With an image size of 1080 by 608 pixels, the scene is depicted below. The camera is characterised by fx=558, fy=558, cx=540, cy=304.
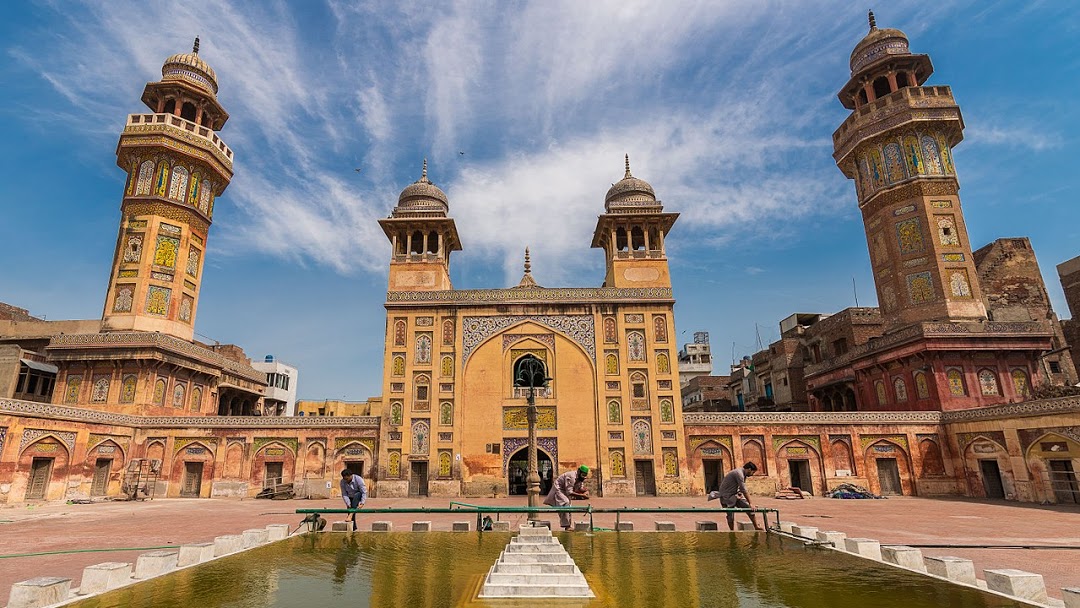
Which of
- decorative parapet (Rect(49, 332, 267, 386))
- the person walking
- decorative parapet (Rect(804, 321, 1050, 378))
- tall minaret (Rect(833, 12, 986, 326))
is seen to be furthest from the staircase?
tall minaret (Rect(833, 12, 986, 326))

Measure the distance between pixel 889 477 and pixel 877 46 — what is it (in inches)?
889

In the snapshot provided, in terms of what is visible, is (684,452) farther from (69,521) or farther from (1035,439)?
(69,521)

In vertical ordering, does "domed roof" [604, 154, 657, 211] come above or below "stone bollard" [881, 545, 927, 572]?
above

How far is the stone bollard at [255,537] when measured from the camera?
9172mm

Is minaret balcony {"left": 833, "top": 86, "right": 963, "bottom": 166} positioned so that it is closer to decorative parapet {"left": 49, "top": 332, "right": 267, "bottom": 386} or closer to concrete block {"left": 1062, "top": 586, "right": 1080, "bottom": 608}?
concrete block {"left": 1062, "top": 586, "right": 1080, "bottom": 608}

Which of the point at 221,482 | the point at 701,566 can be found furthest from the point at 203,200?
the point at 701,566

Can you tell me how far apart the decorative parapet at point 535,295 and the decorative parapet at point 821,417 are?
598cm

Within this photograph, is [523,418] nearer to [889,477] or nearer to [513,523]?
[513,523]

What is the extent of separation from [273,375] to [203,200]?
24.0 metres

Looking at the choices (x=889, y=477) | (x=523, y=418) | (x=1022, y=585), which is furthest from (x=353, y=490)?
(x=889, y=477)

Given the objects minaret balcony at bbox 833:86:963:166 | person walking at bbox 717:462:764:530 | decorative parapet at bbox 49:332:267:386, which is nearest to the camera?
person walking at bbox 717:462:764:530

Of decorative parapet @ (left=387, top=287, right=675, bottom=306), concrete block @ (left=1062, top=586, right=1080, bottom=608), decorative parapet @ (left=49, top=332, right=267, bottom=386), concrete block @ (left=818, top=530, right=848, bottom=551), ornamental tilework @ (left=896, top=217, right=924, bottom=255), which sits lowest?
concrete block @ (left=818, top=530, right=848, bottom=551)

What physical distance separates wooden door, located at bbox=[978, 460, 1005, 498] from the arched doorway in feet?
57.8

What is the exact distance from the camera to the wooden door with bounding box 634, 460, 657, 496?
25.0 metres
